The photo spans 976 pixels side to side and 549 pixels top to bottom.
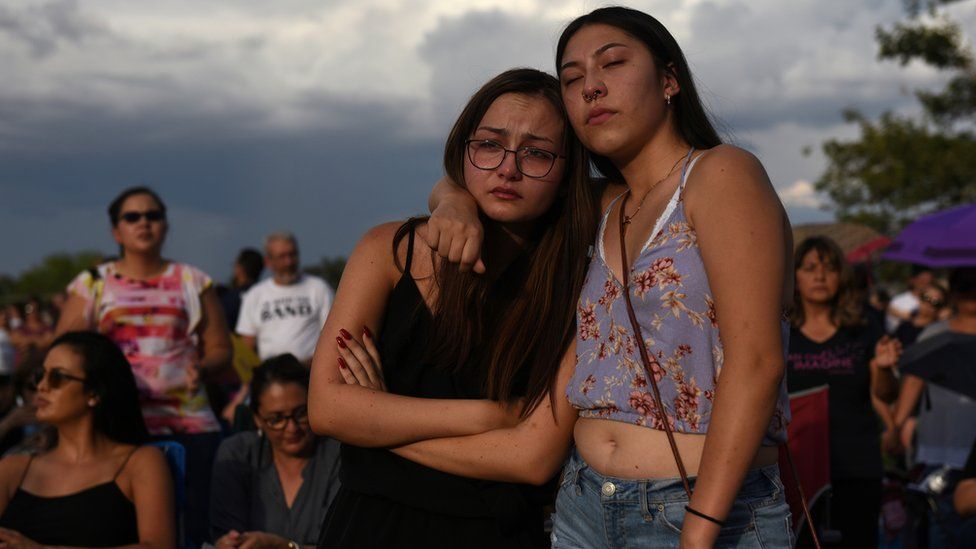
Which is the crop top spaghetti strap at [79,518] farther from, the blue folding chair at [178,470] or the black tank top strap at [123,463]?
the blue folding chair at [178,470]

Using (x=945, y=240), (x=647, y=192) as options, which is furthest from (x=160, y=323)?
(x=945, y=240)

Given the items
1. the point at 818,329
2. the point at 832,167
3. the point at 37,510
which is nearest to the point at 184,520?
the point at 37,510

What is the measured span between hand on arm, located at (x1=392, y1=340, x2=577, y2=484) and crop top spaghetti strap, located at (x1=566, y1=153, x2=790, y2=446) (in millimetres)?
195

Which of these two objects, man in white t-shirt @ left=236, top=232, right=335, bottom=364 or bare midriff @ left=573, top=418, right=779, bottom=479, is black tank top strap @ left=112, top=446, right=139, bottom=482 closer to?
bare midriff @ left=573, top=418, right=779, bottom=479

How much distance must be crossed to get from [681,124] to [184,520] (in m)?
3.52

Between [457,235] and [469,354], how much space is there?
14.5 inches

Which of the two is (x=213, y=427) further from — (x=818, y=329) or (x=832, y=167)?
(x=832, y=167)

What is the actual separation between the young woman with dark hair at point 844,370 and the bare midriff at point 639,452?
3.67 meters

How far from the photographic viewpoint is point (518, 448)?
8.70 feet

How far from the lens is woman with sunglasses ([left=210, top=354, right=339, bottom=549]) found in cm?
505

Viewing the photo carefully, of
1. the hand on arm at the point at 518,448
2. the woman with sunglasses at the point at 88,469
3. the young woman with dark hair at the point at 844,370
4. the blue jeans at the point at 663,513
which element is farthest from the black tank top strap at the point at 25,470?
the young woman with dark hair at the point at 844,370

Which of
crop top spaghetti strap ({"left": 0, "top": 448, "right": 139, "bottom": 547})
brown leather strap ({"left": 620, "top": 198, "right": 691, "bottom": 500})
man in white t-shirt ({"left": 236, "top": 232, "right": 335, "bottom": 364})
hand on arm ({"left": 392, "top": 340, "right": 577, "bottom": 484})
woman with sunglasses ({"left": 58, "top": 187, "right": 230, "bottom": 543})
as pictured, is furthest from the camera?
man in white t-shirt ({"left": 236, "top": 232, "right": 335, "bottom": 364})

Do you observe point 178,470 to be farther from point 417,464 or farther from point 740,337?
point 740,337

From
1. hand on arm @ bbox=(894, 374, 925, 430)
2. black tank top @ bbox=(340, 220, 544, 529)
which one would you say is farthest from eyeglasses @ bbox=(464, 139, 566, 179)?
hand on arm @ bbox=(894, 374, 925, 430)
